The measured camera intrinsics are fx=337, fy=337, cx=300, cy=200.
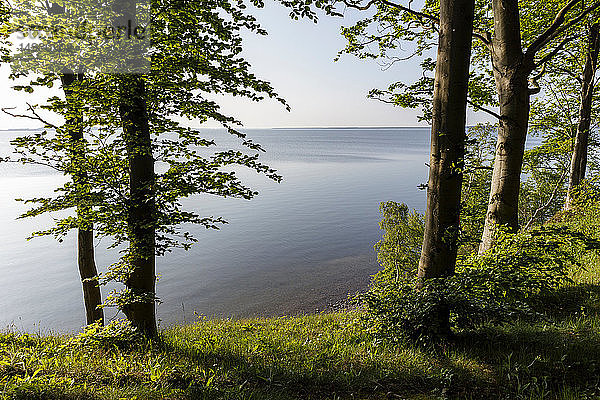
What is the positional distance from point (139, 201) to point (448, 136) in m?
5.13

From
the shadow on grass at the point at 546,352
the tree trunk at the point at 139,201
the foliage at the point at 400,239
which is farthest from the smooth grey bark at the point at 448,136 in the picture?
the foliage at the point at 400,239

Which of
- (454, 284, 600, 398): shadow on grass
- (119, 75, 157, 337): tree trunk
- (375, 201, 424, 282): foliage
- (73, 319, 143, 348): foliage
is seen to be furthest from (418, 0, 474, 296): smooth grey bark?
(375, 201, 424, 282): foliage

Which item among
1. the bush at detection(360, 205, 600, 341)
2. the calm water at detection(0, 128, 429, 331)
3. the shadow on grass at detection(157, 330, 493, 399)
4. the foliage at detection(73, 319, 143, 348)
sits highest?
the bush at detection(360, 205, 600, 341)

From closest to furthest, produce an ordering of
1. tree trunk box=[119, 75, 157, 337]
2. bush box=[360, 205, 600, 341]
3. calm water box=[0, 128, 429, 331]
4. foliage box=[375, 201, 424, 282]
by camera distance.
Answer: bush box=[360, 205, 600, 341] < tree trunk box=[119, 75, 157, 337] < foliage box=[375, 201, 424, 282] < calm water box=[0, 128, 429, 331]

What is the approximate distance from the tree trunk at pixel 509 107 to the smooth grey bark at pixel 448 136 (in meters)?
1.55

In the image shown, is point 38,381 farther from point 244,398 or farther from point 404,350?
point 404,350

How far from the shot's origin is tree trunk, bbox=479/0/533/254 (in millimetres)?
6051

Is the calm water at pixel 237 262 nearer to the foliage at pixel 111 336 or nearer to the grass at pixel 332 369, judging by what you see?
the foliage at pixel 111 336

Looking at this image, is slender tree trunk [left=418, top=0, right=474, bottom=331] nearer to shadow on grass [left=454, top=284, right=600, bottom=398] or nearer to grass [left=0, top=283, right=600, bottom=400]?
shadow on grass [left=454, top=284, right=600, bottom=398]

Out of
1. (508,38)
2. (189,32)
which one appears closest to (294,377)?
(189,32)

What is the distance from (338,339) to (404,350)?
1505mm

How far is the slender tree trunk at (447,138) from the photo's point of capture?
182 inches

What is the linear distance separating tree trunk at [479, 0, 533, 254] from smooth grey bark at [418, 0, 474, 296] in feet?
5.10

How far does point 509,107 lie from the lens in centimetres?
618
